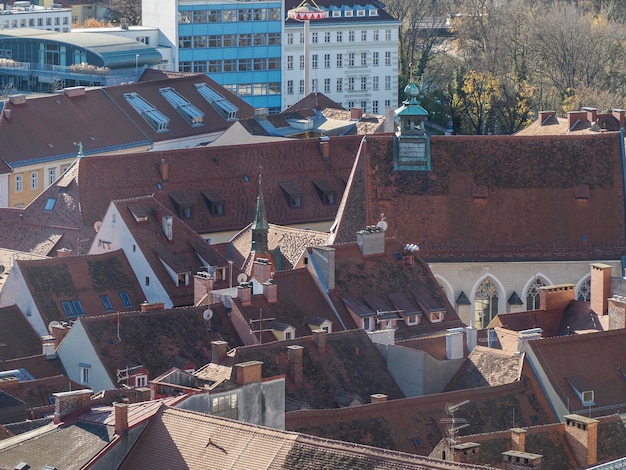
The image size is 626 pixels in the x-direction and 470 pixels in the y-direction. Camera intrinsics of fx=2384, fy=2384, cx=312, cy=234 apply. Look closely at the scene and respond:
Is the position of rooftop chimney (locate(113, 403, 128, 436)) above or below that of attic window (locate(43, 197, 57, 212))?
below

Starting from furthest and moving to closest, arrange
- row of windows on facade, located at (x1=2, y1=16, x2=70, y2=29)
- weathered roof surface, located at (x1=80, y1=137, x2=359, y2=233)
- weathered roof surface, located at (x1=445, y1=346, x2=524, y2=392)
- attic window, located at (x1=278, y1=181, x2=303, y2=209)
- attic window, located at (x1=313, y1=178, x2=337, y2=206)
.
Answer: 1. row of windows on facade, located at (x1=2, y1=16, x2=70, y2=29)
2. attic window, located at (x1=313, y1=178, x2=337, y2=206)
3. attic window, located at (x1=278, y1=181, x2=303, y2=209)
4. weathered roof surface, located at (x1=80, y1=137, x2=359, y2=233)
5. weathered roof surface, located at (x1=445, y1=346, x2=524, y2=392)

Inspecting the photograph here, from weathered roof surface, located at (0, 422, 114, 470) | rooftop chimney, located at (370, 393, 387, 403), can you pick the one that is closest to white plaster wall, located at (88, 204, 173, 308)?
rooftop chimney, located at (370, 393, 387, 403)

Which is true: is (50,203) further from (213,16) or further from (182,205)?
(213,16)

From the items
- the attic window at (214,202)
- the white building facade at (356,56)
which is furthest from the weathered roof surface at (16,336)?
the white building facade at (356,56)

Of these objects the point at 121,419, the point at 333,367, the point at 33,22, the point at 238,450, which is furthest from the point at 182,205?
the point at 33,22

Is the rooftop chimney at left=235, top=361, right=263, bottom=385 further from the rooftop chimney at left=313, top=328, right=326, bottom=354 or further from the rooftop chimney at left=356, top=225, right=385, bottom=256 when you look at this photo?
the rooftop chimney at left=356, top=225, right=385, bottom=256

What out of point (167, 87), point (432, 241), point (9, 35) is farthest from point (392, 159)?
point (9, 35)
